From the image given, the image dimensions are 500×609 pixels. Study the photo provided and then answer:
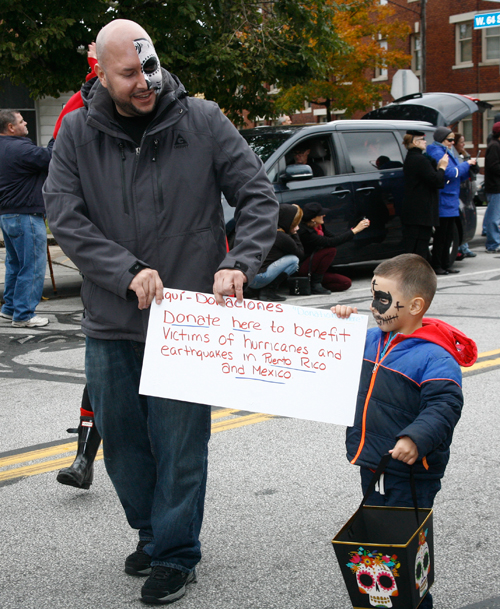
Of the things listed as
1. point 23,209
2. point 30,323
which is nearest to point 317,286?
point 30,323

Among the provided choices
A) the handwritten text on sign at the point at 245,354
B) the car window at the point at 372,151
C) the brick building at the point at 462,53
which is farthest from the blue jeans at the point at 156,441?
the brick building at the point at 462,53

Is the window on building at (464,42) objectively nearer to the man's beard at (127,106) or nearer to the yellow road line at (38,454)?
the yellow road line at (38,454)

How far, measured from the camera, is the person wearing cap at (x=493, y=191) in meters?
12.4

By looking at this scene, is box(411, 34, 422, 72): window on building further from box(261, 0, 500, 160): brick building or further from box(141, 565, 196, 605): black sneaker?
box(141, 565, 196, 605): black sneaker

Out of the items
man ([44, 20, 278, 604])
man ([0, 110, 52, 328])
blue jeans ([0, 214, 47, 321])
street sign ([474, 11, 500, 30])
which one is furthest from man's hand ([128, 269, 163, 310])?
street sign ([474, 11, 500, 30])

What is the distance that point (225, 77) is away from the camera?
1209 cm

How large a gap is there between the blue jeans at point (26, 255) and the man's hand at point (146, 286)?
17.7 feet

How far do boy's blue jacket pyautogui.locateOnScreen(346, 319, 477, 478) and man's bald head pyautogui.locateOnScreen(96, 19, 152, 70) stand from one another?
4.25 feet

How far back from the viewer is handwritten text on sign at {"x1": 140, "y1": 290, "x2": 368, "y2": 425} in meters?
2.60

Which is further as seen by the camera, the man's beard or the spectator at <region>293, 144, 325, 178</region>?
the spectator at <region>293, 144, 325, 178</region>

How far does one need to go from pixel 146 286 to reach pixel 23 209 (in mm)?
5478

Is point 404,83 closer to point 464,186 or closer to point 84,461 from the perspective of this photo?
point 464,186

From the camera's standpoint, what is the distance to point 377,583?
85.0 inches

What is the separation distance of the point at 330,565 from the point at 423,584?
82cm
